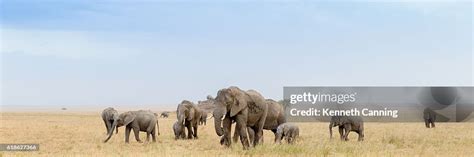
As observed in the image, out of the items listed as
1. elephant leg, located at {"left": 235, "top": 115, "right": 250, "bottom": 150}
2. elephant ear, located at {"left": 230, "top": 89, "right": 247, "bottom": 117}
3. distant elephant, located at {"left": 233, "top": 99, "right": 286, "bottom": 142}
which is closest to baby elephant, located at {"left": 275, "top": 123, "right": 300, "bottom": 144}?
distant elephant, located at {"left": 233, "top": 99, "right": 286, "bottom": 142}

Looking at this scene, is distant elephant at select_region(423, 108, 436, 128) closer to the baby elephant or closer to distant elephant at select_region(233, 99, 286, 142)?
distant elephant at select_region(233, 99, 286, 142)

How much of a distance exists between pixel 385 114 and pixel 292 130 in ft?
101

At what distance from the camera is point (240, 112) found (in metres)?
20.4

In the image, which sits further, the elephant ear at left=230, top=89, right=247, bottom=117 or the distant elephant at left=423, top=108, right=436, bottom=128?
the distant elephant at left=423, top=108, right=436, bottom=128

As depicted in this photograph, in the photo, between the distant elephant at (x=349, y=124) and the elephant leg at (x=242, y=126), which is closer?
the elephant leg at (x=242, y=126)

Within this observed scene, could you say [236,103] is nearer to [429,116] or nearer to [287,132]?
[287,132]

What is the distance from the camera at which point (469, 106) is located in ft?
180

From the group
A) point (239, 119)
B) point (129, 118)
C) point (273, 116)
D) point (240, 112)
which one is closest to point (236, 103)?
point (240, 112)

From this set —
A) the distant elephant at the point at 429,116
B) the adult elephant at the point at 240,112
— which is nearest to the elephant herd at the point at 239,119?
the adult elephant at the point at 240,112

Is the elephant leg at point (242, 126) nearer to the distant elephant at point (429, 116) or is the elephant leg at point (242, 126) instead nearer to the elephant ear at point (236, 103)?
the elephant ear at point (236, 103)

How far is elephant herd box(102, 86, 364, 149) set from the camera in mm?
20141

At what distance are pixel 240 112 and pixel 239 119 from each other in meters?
0.20

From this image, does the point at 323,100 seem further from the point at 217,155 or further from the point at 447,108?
the point at 447,108

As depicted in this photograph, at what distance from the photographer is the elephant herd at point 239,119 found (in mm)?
20141
